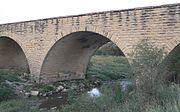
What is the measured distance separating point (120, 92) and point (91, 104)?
1.10 m

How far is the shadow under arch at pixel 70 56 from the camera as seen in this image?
60.6 ft

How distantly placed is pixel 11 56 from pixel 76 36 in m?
9.96

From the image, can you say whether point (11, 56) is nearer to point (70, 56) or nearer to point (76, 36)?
point (70, 56)

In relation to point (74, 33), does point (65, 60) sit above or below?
below

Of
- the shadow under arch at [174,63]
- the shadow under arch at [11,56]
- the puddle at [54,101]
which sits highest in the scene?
the shadow under arch at [11,56]

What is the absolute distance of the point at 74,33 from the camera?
16922 millimetres

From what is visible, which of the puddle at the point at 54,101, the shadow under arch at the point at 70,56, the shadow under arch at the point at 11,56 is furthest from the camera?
the shadow under arch at the point at 11,56

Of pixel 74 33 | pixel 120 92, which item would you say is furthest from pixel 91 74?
pixel 120 92

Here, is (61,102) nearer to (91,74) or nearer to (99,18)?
(99,18)

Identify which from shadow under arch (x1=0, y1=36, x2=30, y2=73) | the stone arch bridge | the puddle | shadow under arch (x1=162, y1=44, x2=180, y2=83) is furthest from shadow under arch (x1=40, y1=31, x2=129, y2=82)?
shadow under arch (x1=162, y1=44, x2=180, y2=83)

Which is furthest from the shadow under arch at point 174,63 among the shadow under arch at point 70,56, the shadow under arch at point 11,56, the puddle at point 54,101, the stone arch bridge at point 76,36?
the shadow under arch at point 11,56

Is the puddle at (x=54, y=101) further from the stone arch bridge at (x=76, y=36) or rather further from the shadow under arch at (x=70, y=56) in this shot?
the stone arch bridge at (x=76, y=36)

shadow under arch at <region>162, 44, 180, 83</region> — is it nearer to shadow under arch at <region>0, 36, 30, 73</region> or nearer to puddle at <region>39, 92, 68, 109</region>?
puddle at <region>39, 92, 68, 109</region>

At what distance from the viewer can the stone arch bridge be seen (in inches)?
482
